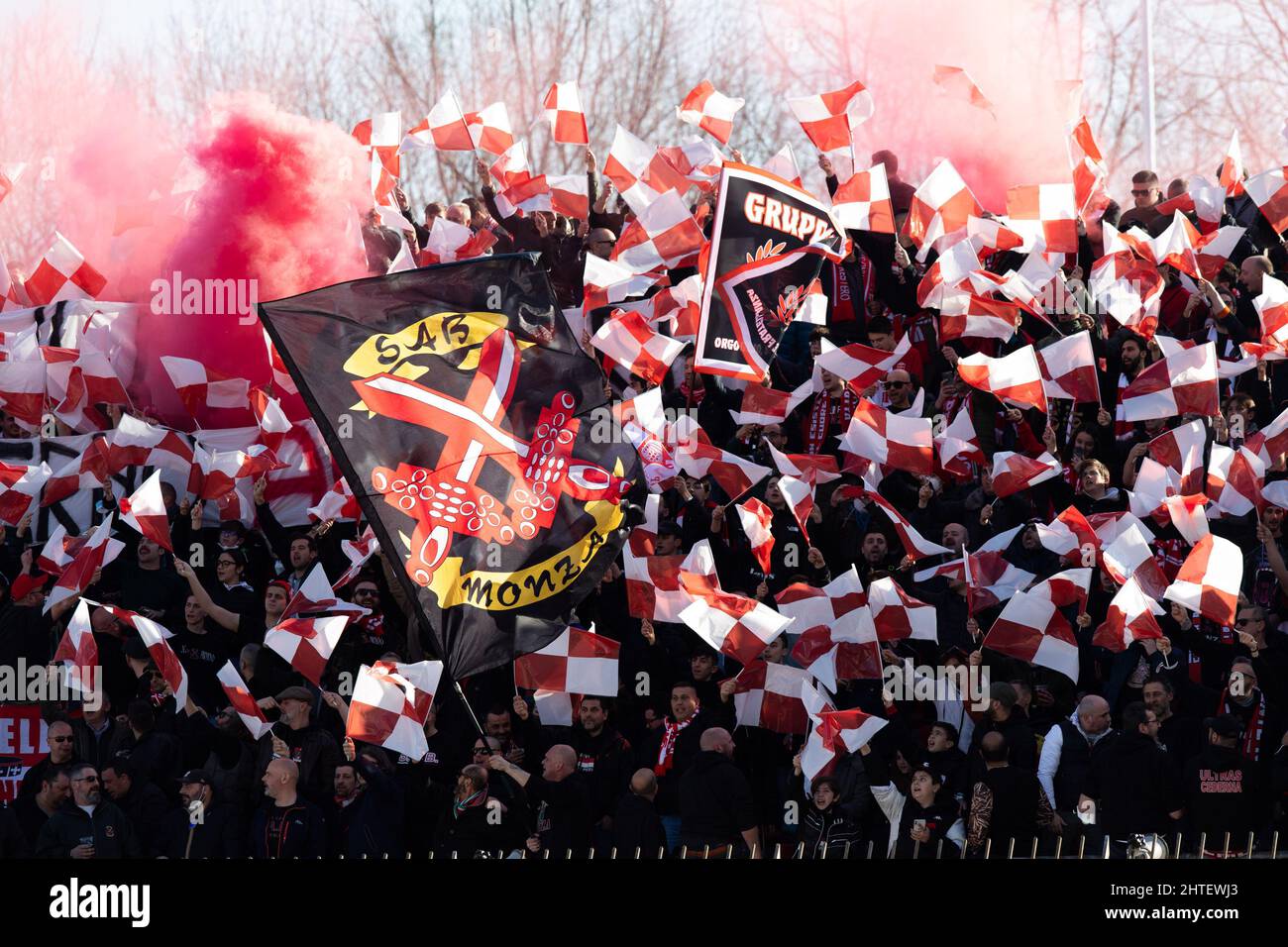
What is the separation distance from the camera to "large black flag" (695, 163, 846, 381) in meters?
11.4

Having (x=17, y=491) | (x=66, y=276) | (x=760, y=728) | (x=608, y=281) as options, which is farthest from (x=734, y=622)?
(x=66, y=276)

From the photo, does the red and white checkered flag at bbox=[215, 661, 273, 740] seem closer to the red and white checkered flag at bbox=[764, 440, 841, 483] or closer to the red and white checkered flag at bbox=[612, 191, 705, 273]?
the red and white checkered flag at bbox=[764, 440, 841, 483]

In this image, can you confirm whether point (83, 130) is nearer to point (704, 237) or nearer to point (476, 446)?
point (704, 237)

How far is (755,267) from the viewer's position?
11.4m

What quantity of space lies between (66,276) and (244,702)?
4.57 metres

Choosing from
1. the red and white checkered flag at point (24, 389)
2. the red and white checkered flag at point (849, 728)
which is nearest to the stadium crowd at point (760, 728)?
the red and white checkered flag at point (849, 728)

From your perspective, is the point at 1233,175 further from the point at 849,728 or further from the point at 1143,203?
the point at 849,728

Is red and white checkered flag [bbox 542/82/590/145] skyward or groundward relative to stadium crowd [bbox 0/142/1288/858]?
skyward

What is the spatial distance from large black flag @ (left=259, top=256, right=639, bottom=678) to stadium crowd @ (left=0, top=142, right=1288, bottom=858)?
1309mm

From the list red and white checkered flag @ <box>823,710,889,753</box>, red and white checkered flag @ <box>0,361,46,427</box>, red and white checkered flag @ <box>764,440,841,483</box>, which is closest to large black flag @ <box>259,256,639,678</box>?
red and white checkered flag @ <box>823,710,889,753</box>

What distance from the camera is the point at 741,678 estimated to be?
35.2ft

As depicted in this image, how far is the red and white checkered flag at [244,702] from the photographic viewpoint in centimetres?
1077

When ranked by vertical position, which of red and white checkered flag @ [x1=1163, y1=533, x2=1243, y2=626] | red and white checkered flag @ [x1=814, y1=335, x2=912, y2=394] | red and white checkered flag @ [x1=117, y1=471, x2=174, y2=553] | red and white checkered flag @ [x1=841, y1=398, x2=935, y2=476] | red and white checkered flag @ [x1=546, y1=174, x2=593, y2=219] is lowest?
red and white checkered flag @ [x1=1163, y1=533, x2=1243, y2=626]
